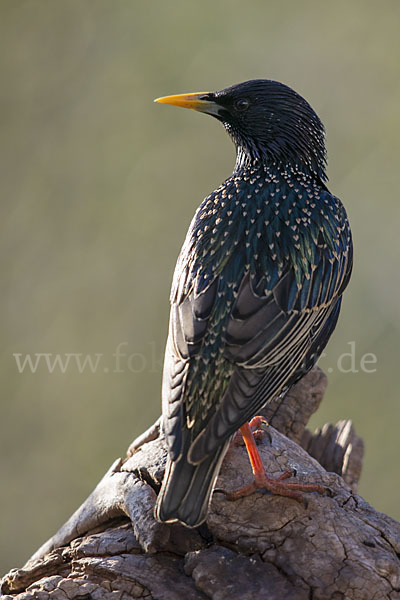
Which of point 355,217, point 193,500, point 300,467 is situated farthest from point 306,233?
point 355,217

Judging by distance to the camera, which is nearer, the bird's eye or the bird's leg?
the bird's leg

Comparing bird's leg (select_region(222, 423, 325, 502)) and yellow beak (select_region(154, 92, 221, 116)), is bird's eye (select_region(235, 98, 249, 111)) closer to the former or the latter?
yellow beak (select_region(154, 92, 221, 116))

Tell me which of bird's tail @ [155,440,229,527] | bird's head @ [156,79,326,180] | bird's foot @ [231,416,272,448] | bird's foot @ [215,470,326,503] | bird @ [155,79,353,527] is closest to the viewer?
bird's tail @ [155,440,229,527]

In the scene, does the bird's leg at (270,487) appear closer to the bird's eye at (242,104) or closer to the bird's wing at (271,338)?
the bird's wing at (271,338)

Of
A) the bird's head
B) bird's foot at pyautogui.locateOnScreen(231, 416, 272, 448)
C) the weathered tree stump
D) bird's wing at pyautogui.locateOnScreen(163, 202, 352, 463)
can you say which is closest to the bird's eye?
the bird's head

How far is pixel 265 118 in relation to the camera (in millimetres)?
4152

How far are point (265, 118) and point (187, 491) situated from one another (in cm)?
219

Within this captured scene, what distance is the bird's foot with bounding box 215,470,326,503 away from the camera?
3.37 meters

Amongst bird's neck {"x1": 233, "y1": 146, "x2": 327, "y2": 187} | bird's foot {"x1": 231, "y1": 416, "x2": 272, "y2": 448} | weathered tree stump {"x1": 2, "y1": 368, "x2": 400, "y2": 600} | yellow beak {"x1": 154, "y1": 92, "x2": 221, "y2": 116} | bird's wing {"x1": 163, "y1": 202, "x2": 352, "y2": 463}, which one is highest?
yellow beak {"x1": 154, "y1": 92, "x2": 221, "y2": 116}

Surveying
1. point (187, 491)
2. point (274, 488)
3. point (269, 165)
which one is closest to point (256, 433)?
point (274, 488)

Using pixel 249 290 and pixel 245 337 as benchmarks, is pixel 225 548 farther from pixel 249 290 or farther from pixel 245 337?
pixel 249 290

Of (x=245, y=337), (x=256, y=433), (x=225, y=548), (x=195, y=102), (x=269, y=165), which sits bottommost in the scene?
(x=225, y=548)

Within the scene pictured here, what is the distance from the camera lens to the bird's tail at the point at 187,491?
295 cm

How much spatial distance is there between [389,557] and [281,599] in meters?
0.52
